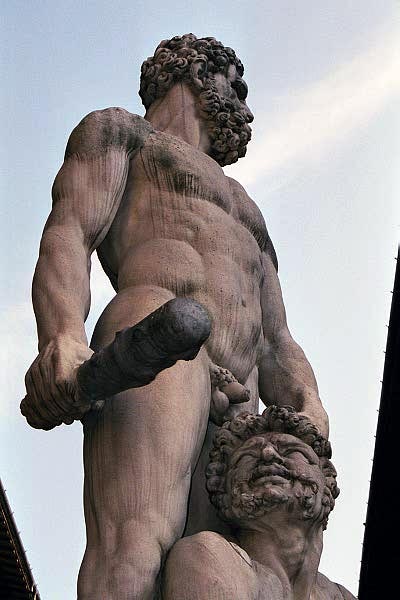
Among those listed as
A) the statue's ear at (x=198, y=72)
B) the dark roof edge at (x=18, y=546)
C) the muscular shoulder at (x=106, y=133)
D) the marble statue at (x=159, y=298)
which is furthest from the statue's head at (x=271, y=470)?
the dark roof edge at (x=18, y=546)

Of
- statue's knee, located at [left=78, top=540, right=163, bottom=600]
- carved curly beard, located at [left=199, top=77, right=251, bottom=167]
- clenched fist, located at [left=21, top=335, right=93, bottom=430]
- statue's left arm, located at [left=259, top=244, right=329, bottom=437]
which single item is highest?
carved curly beard, located at [left=199, top=77, right=251, bottom=167]

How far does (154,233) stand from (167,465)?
1.09m

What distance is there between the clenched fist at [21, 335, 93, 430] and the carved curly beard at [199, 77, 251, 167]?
64.2 inches

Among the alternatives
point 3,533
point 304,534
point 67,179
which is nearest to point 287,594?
point 304,534

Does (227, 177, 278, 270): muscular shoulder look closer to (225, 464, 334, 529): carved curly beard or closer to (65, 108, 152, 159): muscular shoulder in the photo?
(65, 108, 152, 159): muscular shoulder

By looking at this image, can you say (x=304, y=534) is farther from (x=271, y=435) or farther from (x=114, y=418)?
(x=114, y=418)

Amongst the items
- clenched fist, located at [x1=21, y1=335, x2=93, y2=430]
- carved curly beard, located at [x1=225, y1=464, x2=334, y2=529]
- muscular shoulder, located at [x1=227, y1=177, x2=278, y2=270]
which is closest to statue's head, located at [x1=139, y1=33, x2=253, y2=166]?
muscular shoulder, located at [x1=227, y1=177, x2=278, y2=270]

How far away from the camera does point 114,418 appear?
435cm

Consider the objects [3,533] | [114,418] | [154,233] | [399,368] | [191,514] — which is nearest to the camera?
[114,418]

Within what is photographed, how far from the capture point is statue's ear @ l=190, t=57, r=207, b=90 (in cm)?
581

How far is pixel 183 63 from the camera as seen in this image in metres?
5.87

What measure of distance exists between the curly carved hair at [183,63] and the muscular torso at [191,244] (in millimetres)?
586

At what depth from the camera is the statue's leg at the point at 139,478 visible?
4043mm

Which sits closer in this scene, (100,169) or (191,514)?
(191,514)
